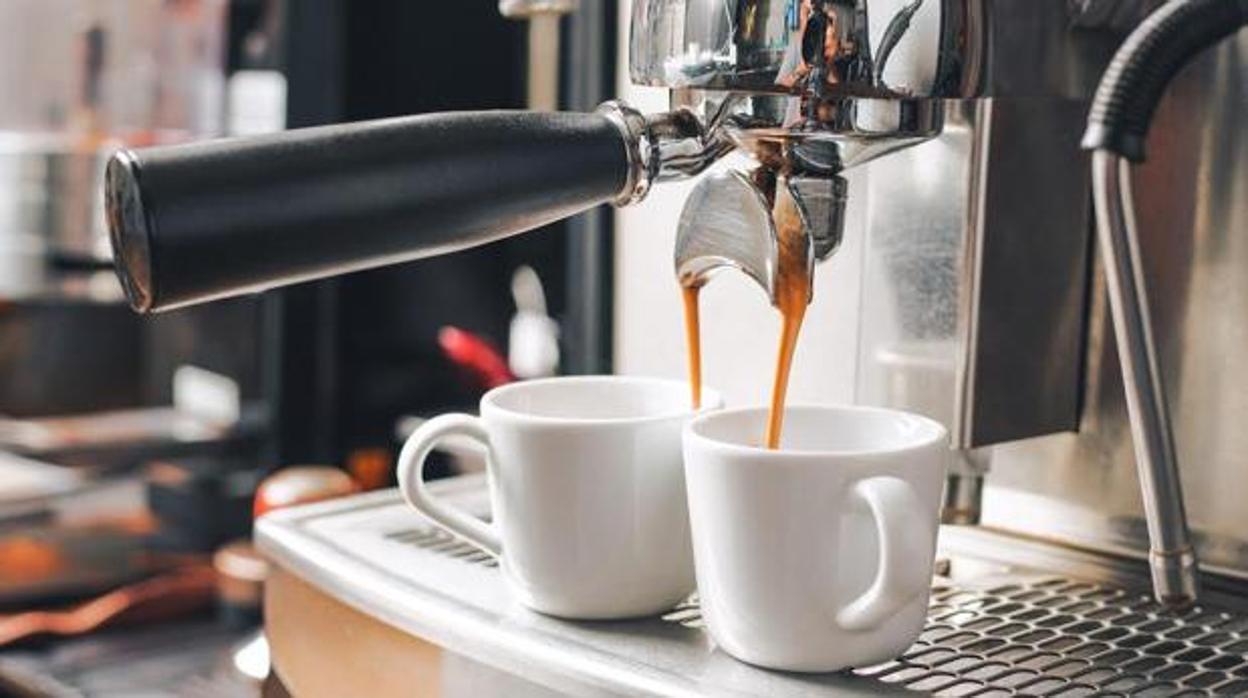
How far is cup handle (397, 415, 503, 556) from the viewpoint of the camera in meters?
0.49

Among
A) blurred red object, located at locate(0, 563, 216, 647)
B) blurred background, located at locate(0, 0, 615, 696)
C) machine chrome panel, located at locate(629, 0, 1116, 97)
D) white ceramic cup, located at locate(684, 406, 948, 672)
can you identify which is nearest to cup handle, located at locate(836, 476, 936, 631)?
white ceramic cup, located at locate(684, 406, 948, 672)

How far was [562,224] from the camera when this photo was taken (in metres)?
1.21

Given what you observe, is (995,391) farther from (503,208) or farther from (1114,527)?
(503,208)

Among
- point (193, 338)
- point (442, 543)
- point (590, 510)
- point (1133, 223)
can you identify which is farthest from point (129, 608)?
point (1133, 223)

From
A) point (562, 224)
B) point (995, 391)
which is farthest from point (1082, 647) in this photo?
point (562, 224)

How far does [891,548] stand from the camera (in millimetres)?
412

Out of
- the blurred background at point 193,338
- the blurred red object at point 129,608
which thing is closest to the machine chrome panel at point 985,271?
the blurred background at point 193,338

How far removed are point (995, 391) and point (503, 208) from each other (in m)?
0.19

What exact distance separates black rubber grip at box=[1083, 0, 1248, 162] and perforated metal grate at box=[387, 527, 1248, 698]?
0.46ft

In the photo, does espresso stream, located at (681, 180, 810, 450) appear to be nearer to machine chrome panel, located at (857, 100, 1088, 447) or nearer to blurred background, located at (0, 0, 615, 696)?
machine chrome panel, located at (857, 100, 1088, 447)

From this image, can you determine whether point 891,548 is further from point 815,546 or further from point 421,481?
point 421,481

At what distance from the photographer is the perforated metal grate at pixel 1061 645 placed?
43cm

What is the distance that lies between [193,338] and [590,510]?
99cm

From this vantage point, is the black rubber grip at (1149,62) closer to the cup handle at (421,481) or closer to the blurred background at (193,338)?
the cup handle at (421,481)
